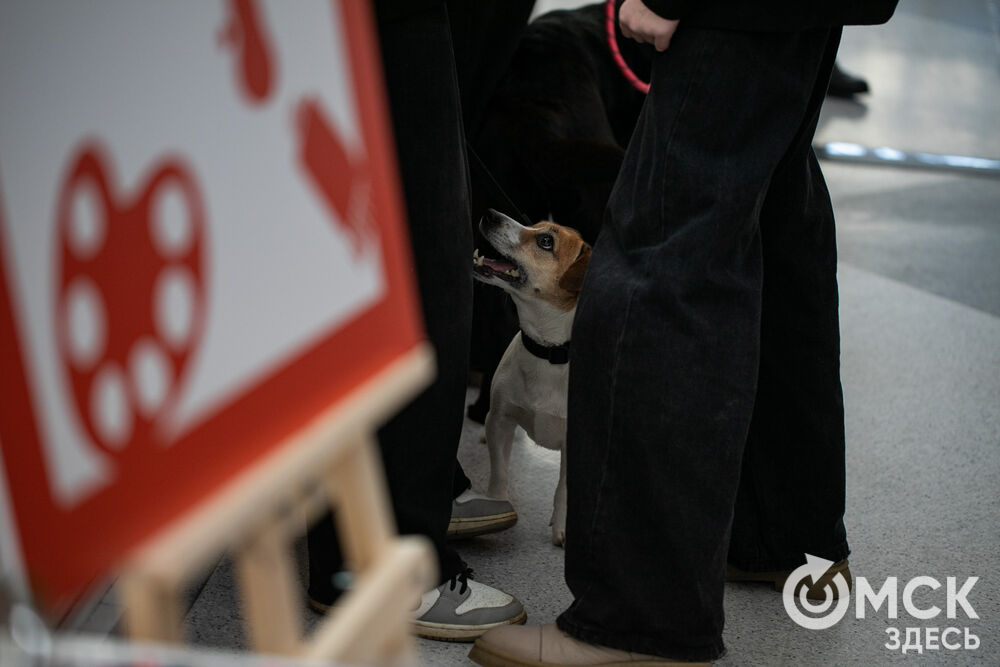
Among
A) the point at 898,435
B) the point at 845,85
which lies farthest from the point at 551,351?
the point at 845,85

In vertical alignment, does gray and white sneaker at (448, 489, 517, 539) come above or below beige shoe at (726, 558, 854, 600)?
above

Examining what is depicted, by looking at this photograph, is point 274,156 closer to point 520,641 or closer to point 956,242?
point 520,641

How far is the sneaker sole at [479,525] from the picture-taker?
5.51 ft

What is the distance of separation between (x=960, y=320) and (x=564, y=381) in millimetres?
1488

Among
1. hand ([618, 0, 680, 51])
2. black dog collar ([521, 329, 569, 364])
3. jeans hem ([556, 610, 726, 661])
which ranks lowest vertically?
jeans hem ([556, 610, 726, 661])

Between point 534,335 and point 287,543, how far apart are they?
1163 millimetres

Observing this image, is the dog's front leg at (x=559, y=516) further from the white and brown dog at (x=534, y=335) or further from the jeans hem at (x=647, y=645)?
the jeans hem at (x=647, y=645)

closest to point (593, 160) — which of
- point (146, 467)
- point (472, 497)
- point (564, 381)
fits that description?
point (564, 381)

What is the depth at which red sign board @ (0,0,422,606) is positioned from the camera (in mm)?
551

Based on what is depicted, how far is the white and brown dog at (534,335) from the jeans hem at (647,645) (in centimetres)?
42

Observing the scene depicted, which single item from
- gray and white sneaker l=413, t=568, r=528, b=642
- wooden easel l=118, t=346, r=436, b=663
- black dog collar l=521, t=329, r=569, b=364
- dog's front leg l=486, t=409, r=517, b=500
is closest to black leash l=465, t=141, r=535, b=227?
black dog collar l=521, t=329, r=569, b=364

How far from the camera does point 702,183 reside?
119cm

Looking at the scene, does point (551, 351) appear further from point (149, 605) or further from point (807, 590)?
point (149, 605)

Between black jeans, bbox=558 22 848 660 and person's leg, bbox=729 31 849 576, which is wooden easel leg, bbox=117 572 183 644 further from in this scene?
person's leg, bbox=729 31 849 576
